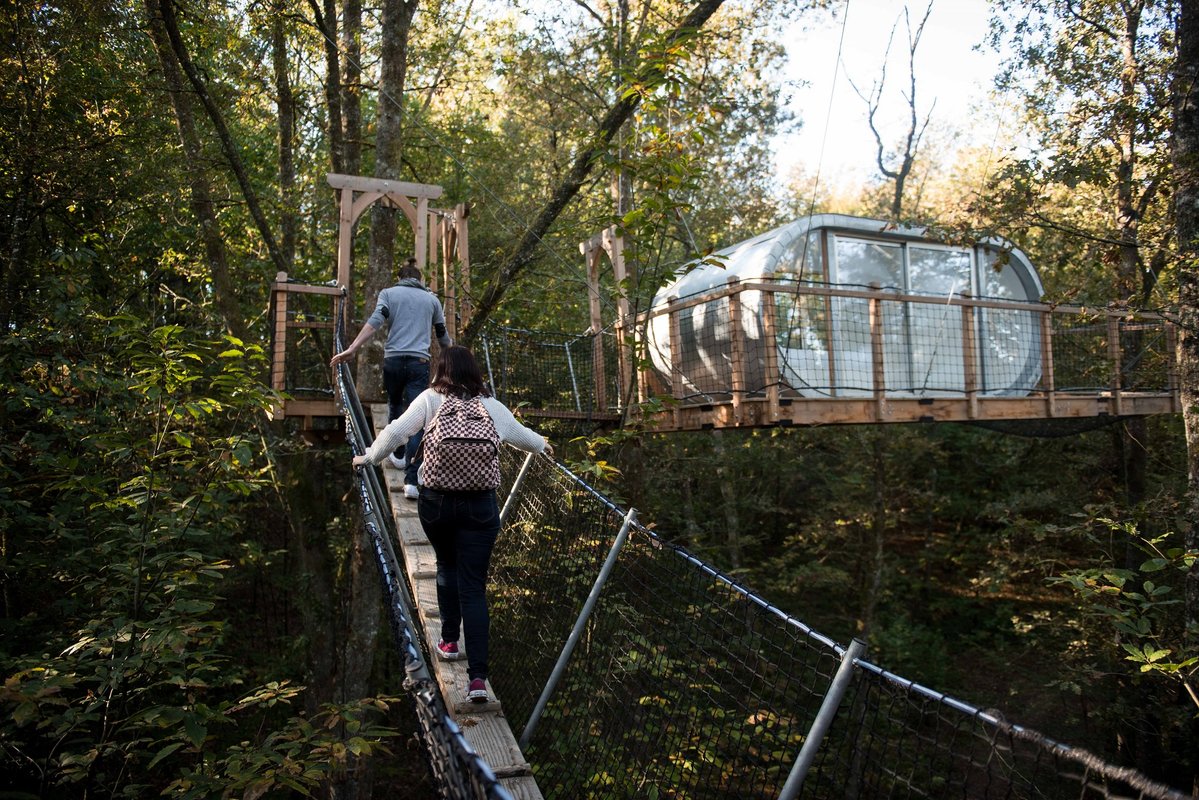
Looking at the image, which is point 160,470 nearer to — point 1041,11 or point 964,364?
point 964,364

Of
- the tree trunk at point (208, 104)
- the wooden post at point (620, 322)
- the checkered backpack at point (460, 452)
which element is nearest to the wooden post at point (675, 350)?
the wooden post at point (620, 322)

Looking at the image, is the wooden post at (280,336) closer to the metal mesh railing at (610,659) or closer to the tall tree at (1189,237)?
the metal mesh railing at (610,659)

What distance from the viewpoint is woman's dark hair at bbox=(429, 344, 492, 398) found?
10.3 ft

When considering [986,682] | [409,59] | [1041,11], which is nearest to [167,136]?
[409,59]

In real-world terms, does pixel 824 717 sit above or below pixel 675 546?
below

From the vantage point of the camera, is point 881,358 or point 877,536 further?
point 877,536

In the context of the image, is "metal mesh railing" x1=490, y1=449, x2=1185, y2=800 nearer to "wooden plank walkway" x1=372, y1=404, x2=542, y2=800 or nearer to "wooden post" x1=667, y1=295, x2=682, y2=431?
"wooden plank walkway" x1=372, y1=404, x2=542, y2=800

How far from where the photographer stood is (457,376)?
10.3 feet

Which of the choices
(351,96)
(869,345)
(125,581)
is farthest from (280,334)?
(869,345)

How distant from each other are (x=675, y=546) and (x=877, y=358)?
15.3 feet

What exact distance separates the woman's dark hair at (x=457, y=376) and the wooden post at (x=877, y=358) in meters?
4.70

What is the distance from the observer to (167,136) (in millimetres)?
8344

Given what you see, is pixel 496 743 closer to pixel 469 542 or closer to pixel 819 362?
pixel 469 542

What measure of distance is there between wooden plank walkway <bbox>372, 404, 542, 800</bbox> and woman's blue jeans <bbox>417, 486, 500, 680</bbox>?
0.36 ft
